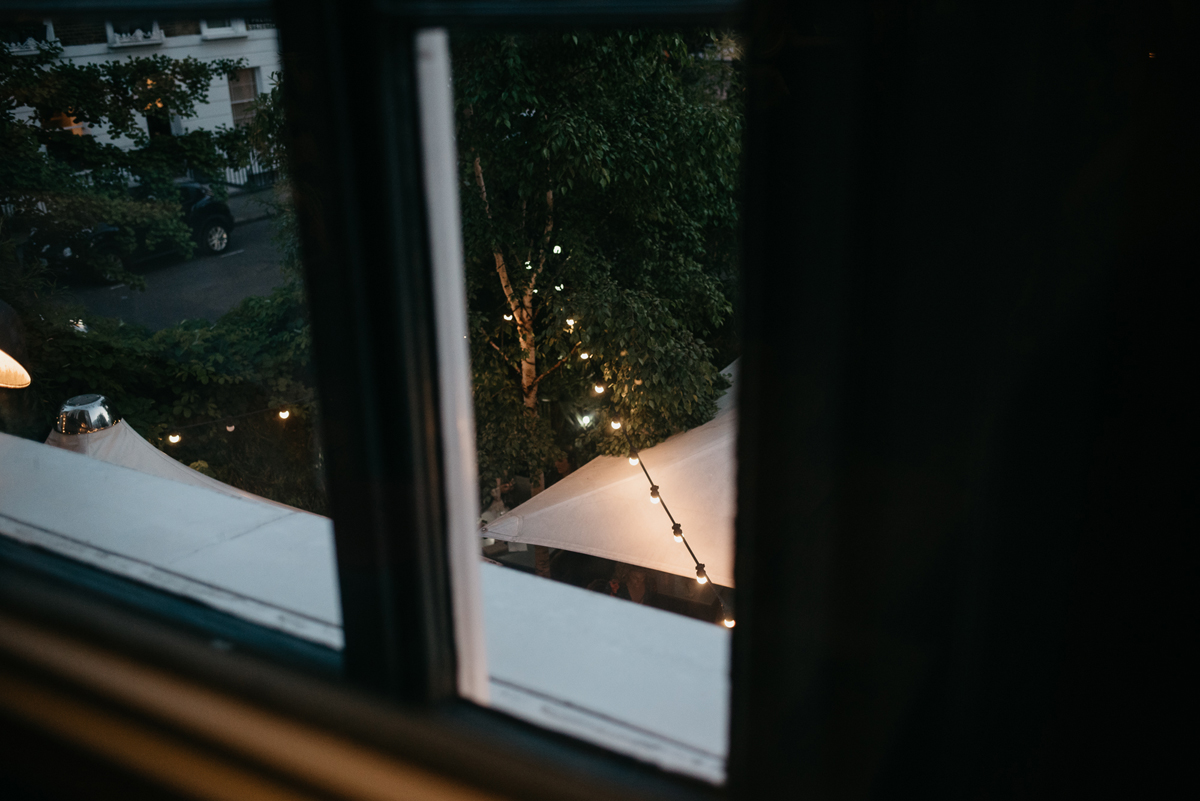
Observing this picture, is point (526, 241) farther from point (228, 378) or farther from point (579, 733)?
point (579, 733)

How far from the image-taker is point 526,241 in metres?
6.01

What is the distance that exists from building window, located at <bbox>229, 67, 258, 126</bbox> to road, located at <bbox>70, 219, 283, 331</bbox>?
0.51 m

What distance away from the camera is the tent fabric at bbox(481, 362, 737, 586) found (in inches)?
171

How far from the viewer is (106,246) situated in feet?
14.6

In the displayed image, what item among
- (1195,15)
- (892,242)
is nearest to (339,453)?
(892,242)

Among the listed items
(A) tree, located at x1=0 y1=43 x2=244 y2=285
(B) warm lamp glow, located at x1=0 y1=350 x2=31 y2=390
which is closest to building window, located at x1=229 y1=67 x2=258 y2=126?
(A) tree, located at x1=0 y1=43 x2=244 y2=285

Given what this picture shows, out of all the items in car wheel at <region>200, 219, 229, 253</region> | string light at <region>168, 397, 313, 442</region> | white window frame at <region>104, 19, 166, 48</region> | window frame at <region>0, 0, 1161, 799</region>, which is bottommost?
string light at <region>168, 397, 313, 442</region>

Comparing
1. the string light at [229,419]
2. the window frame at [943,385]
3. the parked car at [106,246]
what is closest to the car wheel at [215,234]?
the parked car at [106,246]

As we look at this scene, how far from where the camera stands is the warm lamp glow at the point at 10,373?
2250 mm

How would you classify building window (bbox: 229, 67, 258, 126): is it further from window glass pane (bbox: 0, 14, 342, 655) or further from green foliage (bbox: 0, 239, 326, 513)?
green foliage (bbox: 0, 239, 326, 513)

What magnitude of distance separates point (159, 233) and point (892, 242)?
4.74 metres

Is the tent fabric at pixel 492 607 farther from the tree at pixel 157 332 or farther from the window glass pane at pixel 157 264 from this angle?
the tree at pixel 157 332

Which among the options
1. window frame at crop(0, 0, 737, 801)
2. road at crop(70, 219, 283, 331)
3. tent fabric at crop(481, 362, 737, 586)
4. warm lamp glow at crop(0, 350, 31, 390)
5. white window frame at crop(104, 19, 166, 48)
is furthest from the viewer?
road at crop(70, 219, 283, 331)

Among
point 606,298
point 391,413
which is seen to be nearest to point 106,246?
point 606,298
